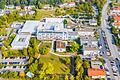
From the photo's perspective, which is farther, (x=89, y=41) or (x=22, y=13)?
(x=22, y=13)

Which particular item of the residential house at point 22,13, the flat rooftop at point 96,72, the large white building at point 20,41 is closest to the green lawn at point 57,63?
the flat rooftop at point 96,72

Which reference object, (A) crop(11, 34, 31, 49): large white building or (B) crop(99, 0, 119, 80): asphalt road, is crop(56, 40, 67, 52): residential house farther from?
(B) crop(99, 0, 119, 80): asphalt road

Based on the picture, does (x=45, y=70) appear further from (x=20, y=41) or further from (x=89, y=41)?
(x=89, y=41)

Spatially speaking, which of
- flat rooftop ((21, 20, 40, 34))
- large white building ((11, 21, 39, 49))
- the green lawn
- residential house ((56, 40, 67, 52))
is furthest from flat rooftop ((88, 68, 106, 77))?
flat rooftop ((21, 20, 40, 34))

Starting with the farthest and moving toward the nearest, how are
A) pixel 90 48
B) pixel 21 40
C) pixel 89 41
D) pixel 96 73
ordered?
pixel 21 40
pixel 89 41
pixel 90 48
pixel 96 73

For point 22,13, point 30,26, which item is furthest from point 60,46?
point 22,13

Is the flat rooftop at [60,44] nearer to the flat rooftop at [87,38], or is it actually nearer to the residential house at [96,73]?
the flat rooftop at [87,38]

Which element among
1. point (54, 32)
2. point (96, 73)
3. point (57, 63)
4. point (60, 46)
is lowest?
point (57, 63)

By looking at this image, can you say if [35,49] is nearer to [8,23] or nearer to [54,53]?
[54,53]

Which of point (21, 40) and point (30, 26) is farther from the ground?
point (30, 26)

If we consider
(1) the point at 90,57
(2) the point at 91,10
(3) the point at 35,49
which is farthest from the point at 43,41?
(2) the point at 91,10

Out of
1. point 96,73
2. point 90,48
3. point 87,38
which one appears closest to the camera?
point 96,73
